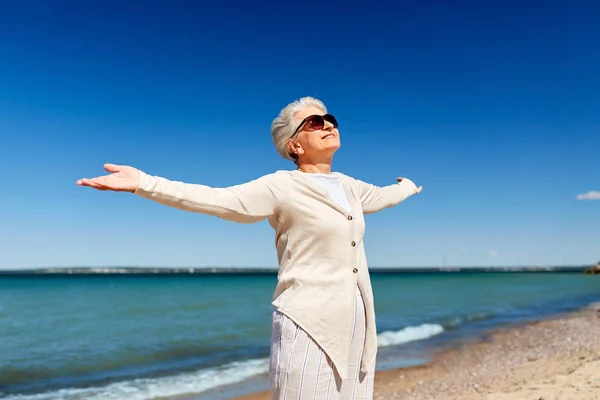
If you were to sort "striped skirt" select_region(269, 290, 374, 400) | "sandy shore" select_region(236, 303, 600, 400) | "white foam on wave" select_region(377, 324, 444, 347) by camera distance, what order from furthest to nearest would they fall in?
"white foam on wave" select_region(377, 324, 444, 347)
"sandy shore" select_region(236, 303, 600, 400)
"striped skirt" select_region(269, 290, 374, 400)

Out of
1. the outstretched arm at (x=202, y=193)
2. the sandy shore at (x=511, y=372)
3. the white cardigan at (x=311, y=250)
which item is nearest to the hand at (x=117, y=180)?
the outstretched arm at (x=202, y=193)

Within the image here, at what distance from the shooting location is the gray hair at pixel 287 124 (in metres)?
2.73

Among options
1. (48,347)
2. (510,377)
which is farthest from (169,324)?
(510,377)

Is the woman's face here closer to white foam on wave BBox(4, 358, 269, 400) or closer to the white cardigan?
the white cardigan

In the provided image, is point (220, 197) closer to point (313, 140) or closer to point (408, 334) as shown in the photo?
point (313, 140)

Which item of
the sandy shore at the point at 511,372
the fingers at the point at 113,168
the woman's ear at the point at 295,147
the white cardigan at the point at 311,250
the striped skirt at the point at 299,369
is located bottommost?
the sandy shore at the point at 511,372

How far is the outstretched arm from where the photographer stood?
2.08 meters

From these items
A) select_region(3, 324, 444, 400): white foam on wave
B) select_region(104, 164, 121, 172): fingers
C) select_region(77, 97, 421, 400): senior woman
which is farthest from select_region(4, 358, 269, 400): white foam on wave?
select_region(104, 164, 121, 172): fingers

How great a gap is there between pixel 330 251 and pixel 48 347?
639 inches

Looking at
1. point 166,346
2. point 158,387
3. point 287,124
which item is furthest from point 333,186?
point 166,346

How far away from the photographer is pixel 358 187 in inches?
115

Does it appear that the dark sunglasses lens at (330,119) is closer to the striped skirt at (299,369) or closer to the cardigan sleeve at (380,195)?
the cardigan sleeve at (380,195)

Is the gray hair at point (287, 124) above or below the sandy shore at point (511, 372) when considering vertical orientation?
above

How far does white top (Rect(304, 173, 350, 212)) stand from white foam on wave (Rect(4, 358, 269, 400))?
26.3 ft
